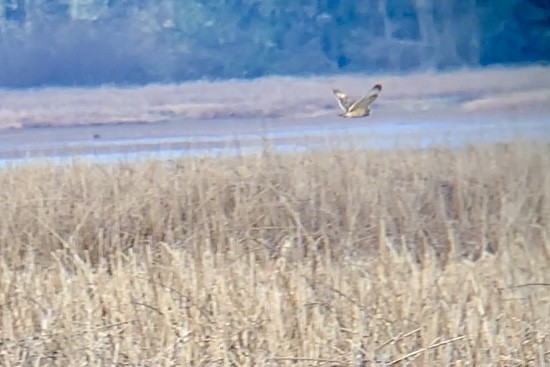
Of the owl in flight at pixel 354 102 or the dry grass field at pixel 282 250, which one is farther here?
the owl in flight at pixel 354 102

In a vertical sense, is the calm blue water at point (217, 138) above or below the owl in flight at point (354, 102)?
below

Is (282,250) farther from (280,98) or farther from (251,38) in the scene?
(251,38)

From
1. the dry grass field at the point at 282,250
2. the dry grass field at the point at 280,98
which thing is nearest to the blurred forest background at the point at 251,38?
the dry grass field at the point at 280,98

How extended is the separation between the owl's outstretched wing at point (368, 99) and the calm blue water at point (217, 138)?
34mm

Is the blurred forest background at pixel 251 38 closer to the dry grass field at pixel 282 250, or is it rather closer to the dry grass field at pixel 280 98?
the dry grass field at pixel 280 98

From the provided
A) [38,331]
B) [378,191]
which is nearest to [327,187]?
[378,191]

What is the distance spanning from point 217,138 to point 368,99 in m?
0.33

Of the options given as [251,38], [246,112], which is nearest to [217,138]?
[246,112]

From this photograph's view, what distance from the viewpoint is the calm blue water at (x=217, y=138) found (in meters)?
2.05

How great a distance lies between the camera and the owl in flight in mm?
2080

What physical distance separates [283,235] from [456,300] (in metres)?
0.39

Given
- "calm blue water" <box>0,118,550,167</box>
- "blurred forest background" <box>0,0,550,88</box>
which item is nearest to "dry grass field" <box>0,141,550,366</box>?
"calm blue water" <box>0,118,550,167</box>

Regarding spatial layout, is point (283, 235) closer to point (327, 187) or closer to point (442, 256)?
point (327, 187)

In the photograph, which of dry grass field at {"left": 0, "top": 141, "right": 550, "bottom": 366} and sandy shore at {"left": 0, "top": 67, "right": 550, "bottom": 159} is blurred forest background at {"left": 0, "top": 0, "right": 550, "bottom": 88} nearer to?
sandy shore at {"left": 0, "top": 67, "right": 550, "bottom": 159}
